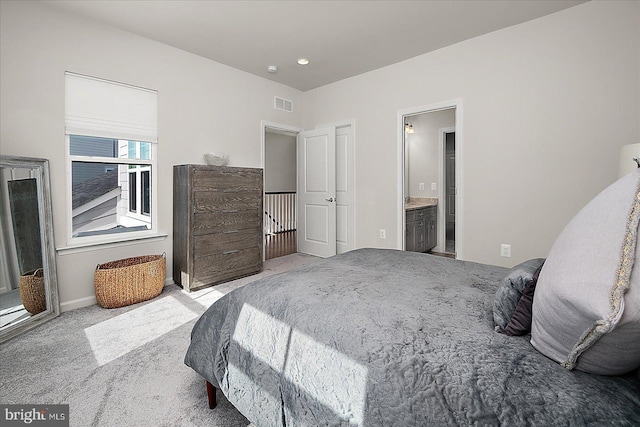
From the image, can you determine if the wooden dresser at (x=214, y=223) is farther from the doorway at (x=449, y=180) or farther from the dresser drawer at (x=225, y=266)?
the doorway at (x=449, y=180)

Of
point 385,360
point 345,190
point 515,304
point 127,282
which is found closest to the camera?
point 385,360

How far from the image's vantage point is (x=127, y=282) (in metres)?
2.90

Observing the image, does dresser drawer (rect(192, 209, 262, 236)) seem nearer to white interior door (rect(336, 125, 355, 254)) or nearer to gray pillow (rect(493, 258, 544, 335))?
white interior door (rect(336, 125, 355, 254))

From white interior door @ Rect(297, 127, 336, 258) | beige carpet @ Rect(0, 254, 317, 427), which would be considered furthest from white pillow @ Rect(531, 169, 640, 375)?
white interior door @ Rect(297, 127, 336, 258)

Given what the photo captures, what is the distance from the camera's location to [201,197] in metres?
3.33

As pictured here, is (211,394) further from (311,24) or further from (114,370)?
(311,24)

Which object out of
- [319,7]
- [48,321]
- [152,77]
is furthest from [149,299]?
[319,7]

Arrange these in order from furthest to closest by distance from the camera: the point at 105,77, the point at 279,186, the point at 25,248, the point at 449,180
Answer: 1. the point at 279,186
2. the point at 449,180
3. the point at 105,77
4. the point at 25,248

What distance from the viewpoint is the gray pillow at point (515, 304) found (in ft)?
3.29

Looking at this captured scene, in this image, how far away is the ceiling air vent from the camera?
4699 millimetres

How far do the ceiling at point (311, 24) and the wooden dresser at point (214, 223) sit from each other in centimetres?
137

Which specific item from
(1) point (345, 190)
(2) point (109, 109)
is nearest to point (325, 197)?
(1) point (345, 190)

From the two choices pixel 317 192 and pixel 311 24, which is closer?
pixel 311 24

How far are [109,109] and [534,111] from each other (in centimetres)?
418
